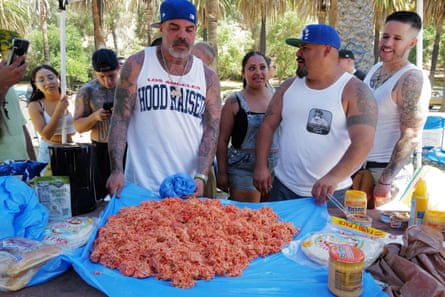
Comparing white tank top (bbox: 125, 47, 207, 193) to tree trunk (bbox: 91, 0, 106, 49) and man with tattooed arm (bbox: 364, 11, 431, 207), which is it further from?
tree trunk (bbox: 91, 0, 106, 49)

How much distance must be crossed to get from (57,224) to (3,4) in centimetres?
2297

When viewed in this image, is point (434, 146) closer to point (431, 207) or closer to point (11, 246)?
point (431, 207)

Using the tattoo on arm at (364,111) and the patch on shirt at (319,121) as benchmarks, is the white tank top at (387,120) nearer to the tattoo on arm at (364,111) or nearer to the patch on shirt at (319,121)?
the tattoo on arm at (364,111)

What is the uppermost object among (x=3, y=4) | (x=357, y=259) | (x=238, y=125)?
(x=3, y=4)

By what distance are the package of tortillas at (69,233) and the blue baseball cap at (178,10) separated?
Result: 4.61 feet

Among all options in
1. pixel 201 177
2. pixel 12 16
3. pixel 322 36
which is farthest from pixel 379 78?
pixel 12 16

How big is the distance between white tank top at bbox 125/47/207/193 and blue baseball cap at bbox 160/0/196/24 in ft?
0.91

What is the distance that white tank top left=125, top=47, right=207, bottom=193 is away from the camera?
259 centimetres

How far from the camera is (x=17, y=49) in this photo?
2.25 metres

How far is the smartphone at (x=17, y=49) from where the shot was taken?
7.21 feet

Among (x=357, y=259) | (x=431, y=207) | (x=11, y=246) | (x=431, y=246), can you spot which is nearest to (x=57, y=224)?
(x=11, y=246)

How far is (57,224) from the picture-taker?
195 cm

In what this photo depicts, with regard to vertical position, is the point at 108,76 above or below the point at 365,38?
below

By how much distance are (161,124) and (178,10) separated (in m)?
0.75
